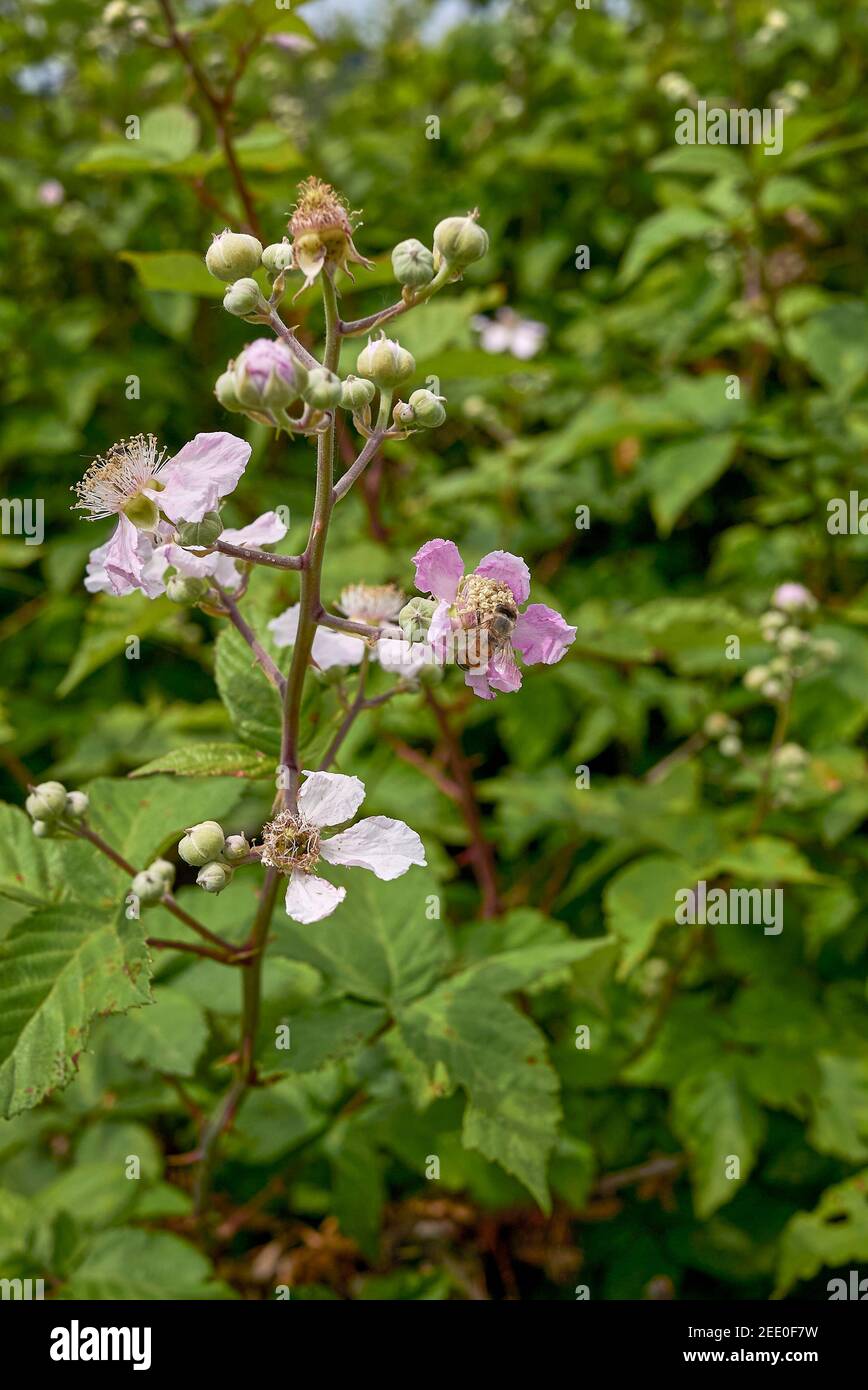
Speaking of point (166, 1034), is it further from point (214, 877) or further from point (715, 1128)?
point (715, 1128)

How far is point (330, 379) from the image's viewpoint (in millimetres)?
1192

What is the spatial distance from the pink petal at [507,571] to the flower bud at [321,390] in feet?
0.97

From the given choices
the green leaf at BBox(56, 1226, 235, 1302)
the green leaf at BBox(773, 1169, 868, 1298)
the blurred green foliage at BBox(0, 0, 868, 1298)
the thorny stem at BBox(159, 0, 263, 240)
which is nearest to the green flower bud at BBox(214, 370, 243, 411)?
the blurred green foliage at BBox(0, 0, 868, 1298)

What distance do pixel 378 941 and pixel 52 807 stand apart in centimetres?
79

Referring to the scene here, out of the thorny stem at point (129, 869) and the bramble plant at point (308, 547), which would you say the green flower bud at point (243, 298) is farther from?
the thorny stem at point (129, 869)

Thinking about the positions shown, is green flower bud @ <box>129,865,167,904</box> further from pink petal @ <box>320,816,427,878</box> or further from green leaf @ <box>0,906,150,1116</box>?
pink petal @ <box>320,816,427,878</box>

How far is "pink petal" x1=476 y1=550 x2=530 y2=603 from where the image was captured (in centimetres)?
136

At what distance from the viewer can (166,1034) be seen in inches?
78.1

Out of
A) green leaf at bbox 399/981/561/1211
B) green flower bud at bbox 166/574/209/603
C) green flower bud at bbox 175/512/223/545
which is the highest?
green flower bud at bbox 175/512/223/545

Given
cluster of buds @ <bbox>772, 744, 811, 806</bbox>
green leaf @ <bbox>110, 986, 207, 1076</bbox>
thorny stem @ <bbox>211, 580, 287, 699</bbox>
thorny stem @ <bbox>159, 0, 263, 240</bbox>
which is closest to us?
thorny stem @ <bbox>211, 580, 287, 699</bbox>

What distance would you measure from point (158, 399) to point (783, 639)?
258cm

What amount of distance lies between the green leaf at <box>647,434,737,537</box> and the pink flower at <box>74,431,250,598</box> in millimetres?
1967

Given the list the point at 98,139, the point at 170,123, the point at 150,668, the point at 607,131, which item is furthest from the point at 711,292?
the point at 98,139
